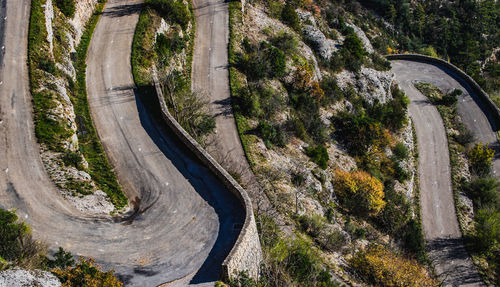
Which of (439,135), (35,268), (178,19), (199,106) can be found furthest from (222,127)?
(439,135)

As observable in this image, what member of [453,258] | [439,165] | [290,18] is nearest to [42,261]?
[453,258]

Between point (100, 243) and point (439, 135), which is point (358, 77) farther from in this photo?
point (100, 243)

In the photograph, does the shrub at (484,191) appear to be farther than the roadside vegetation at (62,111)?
Yes

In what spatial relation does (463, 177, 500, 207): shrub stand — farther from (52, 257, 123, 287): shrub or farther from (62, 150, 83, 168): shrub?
(62, 150, 83, 168): shrub

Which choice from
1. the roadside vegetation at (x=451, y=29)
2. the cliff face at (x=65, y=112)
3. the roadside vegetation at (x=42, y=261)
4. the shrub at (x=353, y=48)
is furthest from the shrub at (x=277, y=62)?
the roadside vegetation at (x=451, y=29)

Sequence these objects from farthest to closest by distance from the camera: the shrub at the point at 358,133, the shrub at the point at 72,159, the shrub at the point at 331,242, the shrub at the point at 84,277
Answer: the shrub at the point at 358,133
the shrub at the point at 331,242
the shrub at the point at 72,159
the shrub at the point at 84,277

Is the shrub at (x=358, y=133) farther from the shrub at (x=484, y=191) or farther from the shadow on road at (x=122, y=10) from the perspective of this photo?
the shadow on road at (x=122, y=10)
